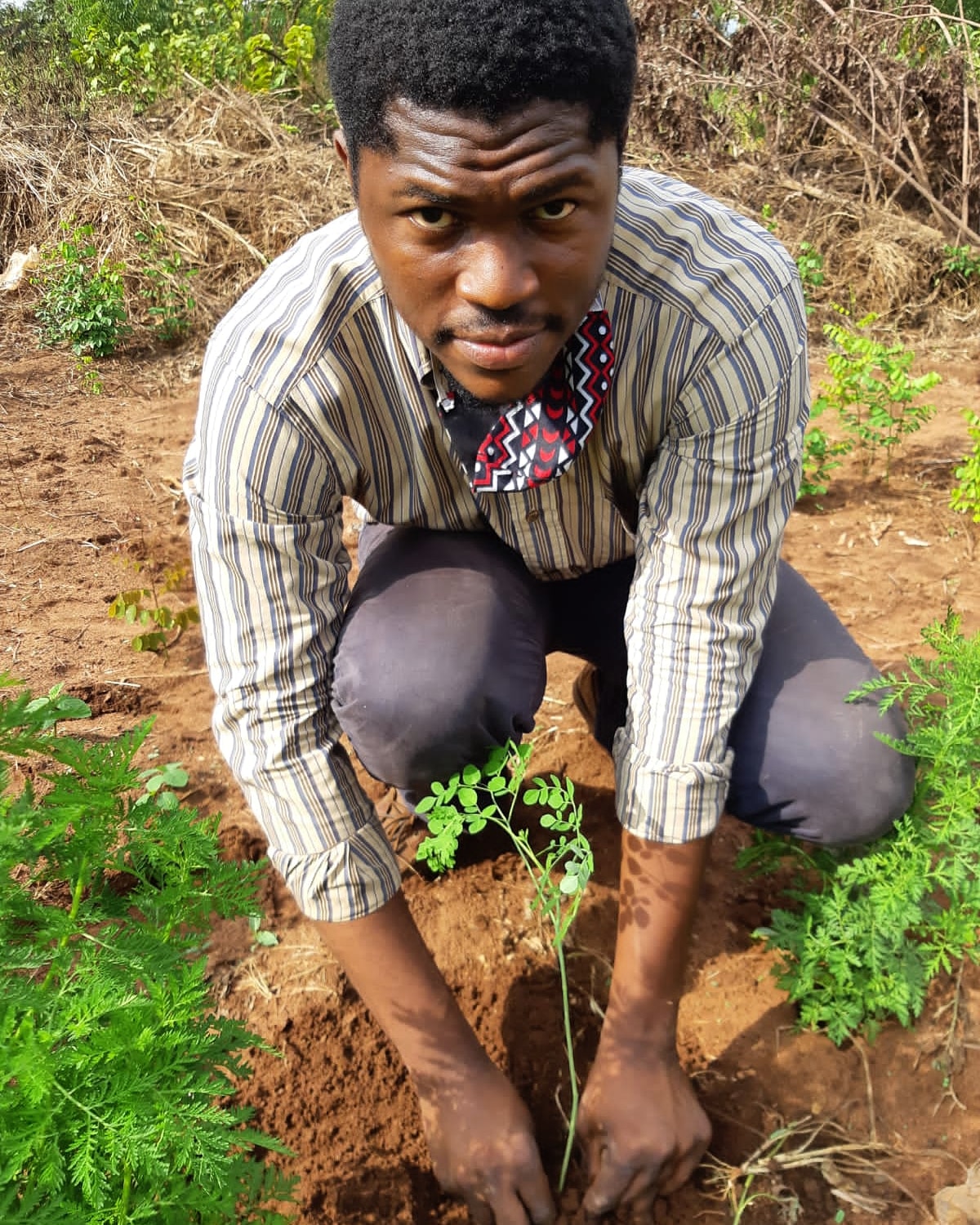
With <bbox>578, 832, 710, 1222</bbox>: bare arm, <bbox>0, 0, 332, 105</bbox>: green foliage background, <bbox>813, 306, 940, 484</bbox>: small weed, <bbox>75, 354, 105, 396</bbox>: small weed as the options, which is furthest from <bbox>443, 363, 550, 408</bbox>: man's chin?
<bbox>0, 0, 332, 105</bbox>: green foliage background

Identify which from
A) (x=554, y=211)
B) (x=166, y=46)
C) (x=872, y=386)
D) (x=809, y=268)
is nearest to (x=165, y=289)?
(x=166, y=46)

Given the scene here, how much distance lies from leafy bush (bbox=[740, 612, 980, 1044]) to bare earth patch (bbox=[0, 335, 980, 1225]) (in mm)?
147

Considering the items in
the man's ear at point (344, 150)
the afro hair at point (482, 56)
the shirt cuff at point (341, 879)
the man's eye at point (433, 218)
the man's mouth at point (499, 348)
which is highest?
the afro hair at point (482, 56)

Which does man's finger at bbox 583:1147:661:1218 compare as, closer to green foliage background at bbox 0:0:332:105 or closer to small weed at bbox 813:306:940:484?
small weed at bbox 813:306:940:484

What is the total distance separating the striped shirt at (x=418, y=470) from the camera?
157cm

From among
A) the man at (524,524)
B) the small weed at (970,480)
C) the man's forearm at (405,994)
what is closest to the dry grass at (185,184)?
the small weed at (970,480)

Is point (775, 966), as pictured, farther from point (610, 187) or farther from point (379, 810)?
point (610, 187)

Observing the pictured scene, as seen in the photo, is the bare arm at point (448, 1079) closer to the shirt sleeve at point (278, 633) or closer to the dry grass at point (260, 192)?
the shirt sleeve at point (278, 633)

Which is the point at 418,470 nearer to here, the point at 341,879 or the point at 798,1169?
the point at 341,879

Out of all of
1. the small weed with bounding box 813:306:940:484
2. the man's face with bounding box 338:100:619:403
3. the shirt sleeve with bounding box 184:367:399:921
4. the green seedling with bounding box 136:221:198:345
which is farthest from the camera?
the green seedling with bounding box 136:221:198:345

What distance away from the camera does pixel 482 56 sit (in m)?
1.10

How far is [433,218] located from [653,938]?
1202 mm

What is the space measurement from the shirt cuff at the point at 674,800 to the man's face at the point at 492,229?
708 millimetres

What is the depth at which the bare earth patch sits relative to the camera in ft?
5.80
